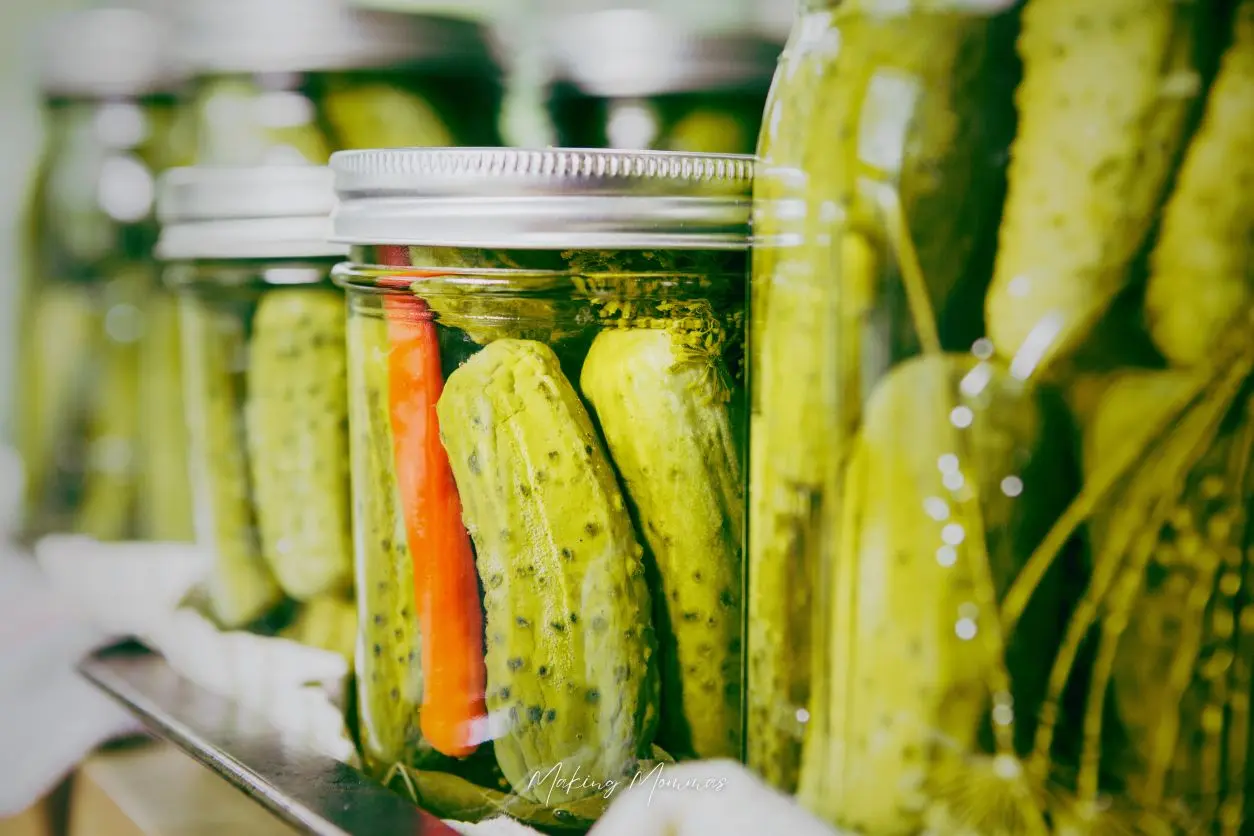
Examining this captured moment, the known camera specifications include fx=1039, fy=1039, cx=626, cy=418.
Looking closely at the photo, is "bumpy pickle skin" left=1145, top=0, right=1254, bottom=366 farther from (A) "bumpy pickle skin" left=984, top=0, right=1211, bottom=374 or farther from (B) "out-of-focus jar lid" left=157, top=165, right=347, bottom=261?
(B) "out-of-focus jar lid" left=157, top=165, right=347, bottom=261

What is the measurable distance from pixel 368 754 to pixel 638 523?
178 mm

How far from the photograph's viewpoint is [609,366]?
375 millimetres

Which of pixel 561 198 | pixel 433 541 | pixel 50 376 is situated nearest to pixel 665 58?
pixel 561 198

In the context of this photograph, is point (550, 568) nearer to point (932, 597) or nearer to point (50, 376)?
point (932, 597)

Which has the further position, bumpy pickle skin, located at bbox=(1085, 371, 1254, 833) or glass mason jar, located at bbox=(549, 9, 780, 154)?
glass mason jar, located at bbox=(549, 9, 780, 154)

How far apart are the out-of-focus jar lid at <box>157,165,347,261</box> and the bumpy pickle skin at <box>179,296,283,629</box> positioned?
1.7 inches

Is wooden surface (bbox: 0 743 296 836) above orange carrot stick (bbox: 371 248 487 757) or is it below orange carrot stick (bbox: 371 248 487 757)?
below

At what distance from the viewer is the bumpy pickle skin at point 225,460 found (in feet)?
1.84

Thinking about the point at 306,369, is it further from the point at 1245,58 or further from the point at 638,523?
the point at 1245,58

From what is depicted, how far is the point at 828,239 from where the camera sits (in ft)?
1.03

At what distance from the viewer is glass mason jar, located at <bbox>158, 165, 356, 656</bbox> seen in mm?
517

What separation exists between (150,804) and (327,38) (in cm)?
40

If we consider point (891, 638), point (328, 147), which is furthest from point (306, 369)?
point (891, 638)

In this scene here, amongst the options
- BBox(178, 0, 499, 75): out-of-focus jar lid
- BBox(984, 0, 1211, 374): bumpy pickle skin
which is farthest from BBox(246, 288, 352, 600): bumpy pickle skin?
BBox(984, 0, 1211, 374): bumpy pickle skin
